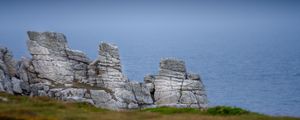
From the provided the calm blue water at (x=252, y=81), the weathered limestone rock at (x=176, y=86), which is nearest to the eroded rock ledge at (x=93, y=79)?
the weathered limestone rock at (x=176, y=86)

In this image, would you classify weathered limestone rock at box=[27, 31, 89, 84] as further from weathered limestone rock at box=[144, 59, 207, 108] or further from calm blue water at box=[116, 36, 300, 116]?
calm blue water at box=[116, 36, 300, 116]

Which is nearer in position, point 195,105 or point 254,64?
point 195,105

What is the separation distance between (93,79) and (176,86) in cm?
950

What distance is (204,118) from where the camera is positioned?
42688 mm

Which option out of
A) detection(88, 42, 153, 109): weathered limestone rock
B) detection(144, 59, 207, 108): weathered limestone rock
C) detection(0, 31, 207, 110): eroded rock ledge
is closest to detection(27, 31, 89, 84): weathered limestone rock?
detection(0, 31, 207, 110): eroded rock ledge

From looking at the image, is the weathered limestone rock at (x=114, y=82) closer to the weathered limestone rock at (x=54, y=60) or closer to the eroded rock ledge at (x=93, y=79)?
the eroded rock ledge at (x=93, y=79)

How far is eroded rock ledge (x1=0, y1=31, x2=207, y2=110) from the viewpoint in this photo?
65.6m

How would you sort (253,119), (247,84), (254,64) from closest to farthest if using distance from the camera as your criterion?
(253,119) < (247,84) < (254,64)

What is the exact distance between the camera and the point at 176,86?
67062mm

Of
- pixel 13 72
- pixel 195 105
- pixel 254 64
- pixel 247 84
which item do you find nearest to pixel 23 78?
pixel 13 72

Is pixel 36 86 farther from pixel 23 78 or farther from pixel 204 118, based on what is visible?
pixel 204 118

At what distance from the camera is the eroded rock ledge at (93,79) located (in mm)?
65562

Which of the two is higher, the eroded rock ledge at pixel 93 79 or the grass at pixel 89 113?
the eroded rock ledge at pixel 93 79

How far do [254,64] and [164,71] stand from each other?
388 feet
